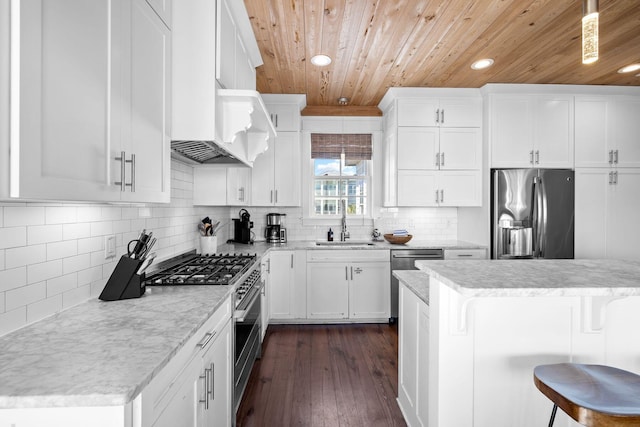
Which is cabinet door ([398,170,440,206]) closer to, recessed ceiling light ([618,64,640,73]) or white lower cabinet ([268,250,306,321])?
white lower cabinet ([268,250,306,321])

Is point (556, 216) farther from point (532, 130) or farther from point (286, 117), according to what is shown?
point (286, 117)

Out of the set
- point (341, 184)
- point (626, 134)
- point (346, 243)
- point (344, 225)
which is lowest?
point (346, 243)

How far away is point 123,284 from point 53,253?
296mm

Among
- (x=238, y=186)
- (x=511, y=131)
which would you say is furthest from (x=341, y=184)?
Result: (x=511, y=131)

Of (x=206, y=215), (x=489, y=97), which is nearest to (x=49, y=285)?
(x=206, y=215)

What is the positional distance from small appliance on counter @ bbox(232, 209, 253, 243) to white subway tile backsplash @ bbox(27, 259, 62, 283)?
2.50 meters

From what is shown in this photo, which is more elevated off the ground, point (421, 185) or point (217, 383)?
point (421, 185)

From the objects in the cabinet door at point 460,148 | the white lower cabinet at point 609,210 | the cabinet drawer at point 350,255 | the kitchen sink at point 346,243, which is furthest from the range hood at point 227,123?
the white lower cabinet at point 609,210

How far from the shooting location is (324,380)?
256 centimetres

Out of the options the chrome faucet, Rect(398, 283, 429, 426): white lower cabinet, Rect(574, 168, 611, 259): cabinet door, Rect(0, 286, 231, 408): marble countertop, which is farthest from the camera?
the chrome faucet

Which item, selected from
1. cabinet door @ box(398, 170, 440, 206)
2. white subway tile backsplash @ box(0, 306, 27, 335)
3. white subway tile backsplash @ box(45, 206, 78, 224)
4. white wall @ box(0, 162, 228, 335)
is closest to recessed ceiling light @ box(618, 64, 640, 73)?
cabinet door @ box(398, 170, 440, 206)

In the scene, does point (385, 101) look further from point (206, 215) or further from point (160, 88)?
point (160, 88)

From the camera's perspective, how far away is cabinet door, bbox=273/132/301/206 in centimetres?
391

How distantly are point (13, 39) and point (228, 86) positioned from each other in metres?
1.37
